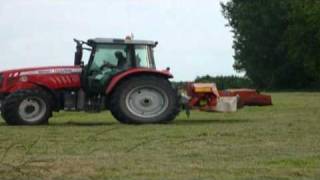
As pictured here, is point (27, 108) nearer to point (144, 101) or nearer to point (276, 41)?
point (144, 101)

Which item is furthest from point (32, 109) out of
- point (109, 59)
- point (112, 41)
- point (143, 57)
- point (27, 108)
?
point (143, 57)

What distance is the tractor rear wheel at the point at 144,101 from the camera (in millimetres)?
19125

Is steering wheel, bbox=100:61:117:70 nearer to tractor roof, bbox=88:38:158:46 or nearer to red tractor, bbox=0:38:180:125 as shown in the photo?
red tractor, bbox=0:38:180:125

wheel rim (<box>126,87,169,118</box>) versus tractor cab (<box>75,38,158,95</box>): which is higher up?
tractor cab (<box>75,38,158,95</box>)

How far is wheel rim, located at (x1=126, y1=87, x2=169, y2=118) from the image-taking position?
1927 centimetres

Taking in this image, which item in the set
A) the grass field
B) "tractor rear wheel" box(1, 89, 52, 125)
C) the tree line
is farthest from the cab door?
the tree line

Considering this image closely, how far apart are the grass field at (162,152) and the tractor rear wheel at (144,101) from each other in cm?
191

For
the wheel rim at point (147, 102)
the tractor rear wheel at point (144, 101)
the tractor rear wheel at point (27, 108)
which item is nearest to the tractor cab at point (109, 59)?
the tractor rear wheel at point (144, 101)

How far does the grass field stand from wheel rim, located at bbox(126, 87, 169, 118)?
6.78 ft

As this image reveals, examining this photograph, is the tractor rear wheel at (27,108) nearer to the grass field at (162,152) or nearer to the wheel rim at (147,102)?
the grass field at (162,152)

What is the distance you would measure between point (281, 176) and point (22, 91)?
1054cm

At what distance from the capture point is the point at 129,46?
64.4 ft

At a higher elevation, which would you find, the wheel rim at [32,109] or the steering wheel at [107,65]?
the steering wheel at [107,65]

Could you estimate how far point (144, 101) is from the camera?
1944 cm
